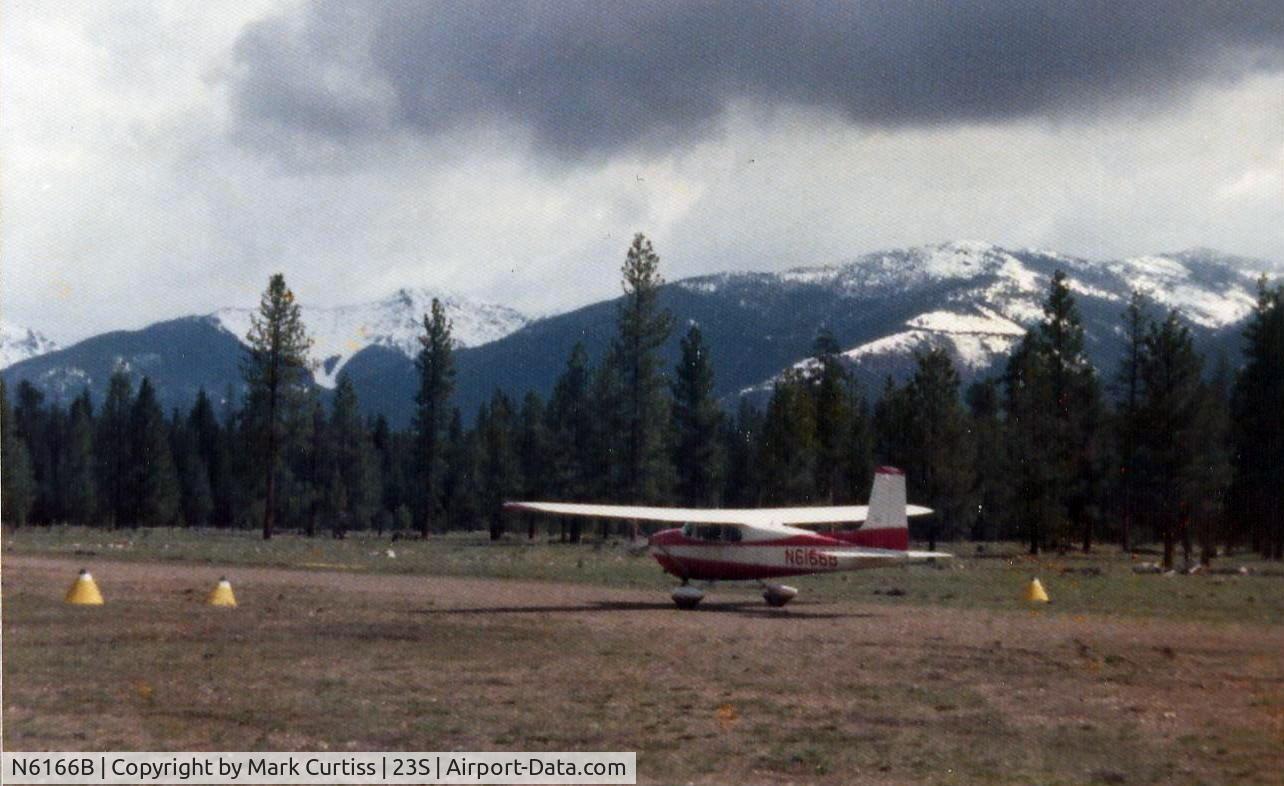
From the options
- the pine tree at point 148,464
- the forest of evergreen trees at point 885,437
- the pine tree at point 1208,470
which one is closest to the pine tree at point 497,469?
the forest of evergreen trees at point 885,437

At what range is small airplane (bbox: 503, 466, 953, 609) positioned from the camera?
107 ft

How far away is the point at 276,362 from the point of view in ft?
252

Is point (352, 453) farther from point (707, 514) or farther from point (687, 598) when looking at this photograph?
point (687, 598)

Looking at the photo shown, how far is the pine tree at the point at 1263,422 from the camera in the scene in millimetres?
70812

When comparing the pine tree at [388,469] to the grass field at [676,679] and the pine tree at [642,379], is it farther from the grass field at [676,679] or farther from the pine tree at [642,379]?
the grass field at [676,679]

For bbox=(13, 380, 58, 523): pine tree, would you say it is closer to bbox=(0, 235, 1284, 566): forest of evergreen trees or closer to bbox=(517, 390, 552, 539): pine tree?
bbox=(0, 235, 1284, 566): forest of evergreen trees

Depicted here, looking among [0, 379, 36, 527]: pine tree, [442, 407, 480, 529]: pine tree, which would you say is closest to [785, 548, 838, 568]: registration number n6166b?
[442, 407, 480, 529]: pine tree

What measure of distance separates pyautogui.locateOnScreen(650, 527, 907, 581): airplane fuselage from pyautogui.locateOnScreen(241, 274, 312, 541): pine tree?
45.4 m

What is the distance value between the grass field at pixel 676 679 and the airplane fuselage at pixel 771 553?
45.8 inches

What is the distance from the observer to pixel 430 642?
22812 mm

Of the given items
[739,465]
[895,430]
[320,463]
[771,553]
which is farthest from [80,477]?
[771,553]

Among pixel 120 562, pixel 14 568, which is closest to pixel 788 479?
pixel 120 562

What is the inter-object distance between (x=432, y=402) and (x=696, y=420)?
2049 centimetres

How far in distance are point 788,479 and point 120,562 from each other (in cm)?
4600
